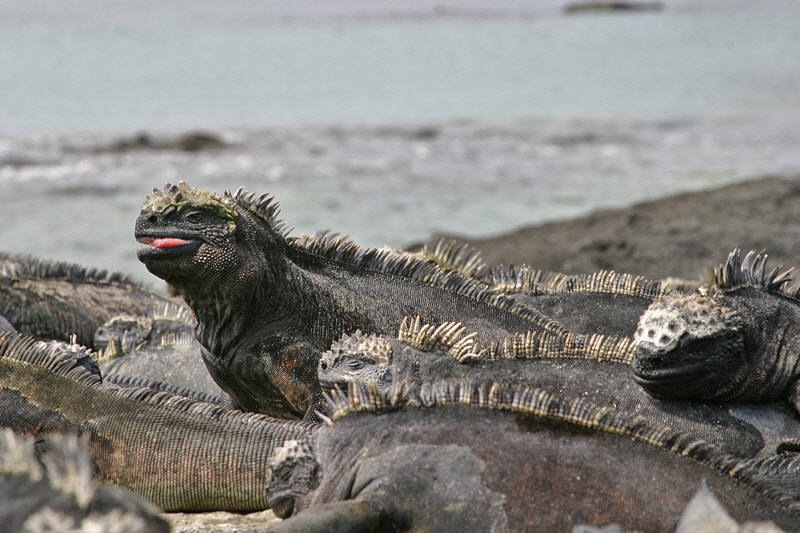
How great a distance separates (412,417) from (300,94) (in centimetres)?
3361

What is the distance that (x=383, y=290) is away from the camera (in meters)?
4.61

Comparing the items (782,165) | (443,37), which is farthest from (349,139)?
(443,37)

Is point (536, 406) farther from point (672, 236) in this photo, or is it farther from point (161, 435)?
point (672, 236)

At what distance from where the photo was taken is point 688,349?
3.46m

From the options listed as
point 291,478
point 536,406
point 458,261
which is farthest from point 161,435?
point 458,261

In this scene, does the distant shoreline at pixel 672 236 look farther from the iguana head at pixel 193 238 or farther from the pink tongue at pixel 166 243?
the pink tongue at pixel 166 243

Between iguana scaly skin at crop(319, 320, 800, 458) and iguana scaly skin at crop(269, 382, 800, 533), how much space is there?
35 cm

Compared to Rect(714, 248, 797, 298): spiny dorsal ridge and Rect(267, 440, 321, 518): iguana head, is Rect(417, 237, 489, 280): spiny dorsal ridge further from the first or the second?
Rect(267, 440, 321, 518): iguana head

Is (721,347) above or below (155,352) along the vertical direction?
above

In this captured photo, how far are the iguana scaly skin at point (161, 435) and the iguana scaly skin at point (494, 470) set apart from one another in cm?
27

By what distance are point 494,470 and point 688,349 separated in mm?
1028

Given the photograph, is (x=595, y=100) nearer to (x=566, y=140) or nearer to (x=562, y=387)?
(x=566, y=140)

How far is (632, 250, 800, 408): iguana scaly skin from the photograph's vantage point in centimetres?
346

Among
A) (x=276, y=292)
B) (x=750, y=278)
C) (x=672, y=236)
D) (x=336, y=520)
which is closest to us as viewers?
(x=336, y=520)
